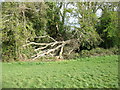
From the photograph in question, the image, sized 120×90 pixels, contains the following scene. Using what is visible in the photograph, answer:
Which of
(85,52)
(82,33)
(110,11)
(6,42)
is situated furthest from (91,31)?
(6,42)

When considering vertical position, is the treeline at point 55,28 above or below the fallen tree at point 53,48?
above

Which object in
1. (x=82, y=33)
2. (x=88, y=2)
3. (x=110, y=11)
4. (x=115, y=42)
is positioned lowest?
(x=115, y=42)

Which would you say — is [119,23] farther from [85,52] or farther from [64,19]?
[64,19]

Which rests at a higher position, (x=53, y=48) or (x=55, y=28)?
(x=55, y=28)

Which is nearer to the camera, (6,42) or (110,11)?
(6,42)

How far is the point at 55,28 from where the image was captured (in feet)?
29.1

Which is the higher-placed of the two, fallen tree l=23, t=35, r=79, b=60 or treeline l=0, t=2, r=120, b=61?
treeline l=0, t=2, r=120, b=61

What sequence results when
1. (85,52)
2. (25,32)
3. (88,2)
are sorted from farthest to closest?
(88,2)
(85,52)
(25,32)

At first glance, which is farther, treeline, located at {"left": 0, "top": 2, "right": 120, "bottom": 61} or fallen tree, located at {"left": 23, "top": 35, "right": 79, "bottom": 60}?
fallen tree, located at {"left": 23, "top": 35, "right": 79, "bottom": 60}

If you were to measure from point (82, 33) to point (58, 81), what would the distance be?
492cm

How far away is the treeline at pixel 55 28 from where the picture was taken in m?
5.79

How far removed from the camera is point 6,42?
235 inches

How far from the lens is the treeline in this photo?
5.79 meters

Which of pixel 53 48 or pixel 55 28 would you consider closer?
pixel 53 48
